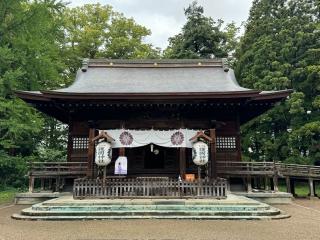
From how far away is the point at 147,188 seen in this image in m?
11.6

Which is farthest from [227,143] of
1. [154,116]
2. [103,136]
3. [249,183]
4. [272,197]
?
[103,136]

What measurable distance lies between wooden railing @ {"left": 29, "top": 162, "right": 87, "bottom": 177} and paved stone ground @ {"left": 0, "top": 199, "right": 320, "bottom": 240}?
464 centimetres

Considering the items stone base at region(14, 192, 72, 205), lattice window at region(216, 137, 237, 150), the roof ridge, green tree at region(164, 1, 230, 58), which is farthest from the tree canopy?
stone base at region(14, 192, 72, 205)

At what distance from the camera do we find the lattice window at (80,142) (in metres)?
15.3

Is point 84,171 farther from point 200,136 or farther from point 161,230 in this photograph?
point 161,230

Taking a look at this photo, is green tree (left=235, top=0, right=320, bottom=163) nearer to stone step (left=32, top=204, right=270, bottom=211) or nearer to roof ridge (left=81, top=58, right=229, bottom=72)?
roof ridge (left=81, top=58, right=229, bottom=72)

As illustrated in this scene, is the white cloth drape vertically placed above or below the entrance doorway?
above

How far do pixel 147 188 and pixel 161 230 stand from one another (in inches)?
150

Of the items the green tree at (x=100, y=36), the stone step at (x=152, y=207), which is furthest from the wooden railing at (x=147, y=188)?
the green tree at (x=100, y=36)

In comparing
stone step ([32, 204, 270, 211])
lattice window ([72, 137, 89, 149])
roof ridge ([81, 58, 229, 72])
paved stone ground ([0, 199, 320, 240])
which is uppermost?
roof ridge ([81, 58, 229, 72])

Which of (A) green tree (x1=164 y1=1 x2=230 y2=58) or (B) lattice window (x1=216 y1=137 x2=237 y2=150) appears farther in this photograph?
(A) green tree (x1=164 y1=1 x2=230 y2=58)

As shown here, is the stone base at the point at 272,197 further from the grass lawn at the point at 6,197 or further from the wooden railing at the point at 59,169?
the grass lawn at the point at 6,197

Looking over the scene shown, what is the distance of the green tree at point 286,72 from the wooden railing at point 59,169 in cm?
1622

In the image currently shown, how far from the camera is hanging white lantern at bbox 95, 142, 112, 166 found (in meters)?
12.5
